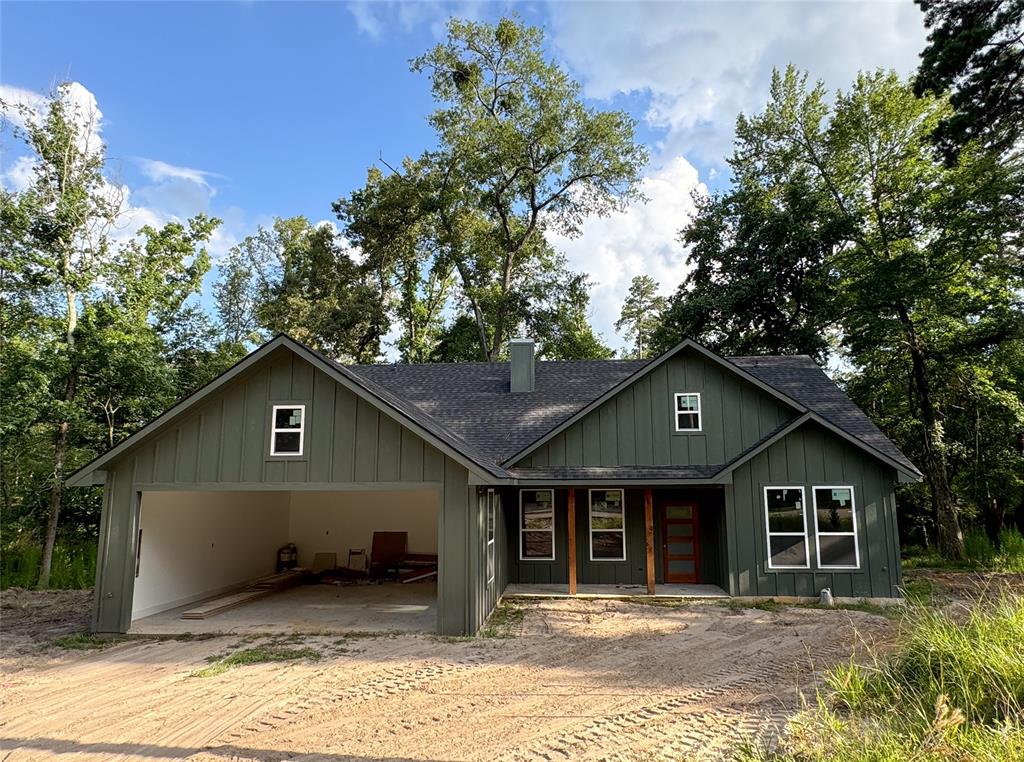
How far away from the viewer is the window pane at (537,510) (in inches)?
518

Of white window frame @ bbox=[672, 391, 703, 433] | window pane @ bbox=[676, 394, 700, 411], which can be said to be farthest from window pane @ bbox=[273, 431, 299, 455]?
window pane @ bbox=[676, 394, 700, 411]

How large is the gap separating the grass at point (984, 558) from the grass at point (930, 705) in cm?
1032

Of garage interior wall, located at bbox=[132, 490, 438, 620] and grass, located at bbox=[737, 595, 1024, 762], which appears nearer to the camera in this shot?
grass, located at bbox=[737, 595, 1024, 762]

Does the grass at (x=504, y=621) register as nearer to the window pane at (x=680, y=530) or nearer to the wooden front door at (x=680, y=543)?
the wooden front door at (x=680, y=543)

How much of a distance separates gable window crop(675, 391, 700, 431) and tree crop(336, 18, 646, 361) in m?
14.1

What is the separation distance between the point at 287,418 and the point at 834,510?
10101mm

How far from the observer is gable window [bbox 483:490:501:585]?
1027cm

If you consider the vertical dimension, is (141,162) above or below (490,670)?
above

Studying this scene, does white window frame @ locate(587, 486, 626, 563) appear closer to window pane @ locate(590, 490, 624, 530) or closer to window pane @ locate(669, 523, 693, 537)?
window pane @ locate(590, 490, 624, 530)

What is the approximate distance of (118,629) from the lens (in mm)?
9109

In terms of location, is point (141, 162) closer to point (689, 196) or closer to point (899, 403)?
point (689, 196)

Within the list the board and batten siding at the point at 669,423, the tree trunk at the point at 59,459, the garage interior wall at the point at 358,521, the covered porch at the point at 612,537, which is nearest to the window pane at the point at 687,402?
the board and batten siding at the point at 669,423

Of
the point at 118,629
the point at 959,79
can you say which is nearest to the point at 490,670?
the point at 118,629

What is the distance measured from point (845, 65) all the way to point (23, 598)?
88.9 feet
